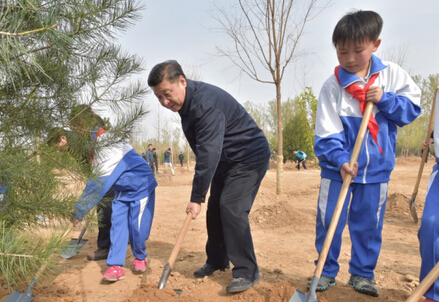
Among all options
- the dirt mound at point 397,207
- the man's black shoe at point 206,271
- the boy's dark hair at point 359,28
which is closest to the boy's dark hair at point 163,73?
the boy's dark hair at point 359,28

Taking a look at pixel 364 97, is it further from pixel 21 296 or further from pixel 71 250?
pixel 21 296

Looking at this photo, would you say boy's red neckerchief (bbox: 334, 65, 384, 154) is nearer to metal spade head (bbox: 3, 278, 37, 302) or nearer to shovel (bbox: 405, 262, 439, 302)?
shovel (bbox: 405, 262, 439, 302)

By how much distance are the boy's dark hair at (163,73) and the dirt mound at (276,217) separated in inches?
118

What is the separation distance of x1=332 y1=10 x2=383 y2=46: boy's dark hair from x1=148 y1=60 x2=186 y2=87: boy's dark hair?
102cm

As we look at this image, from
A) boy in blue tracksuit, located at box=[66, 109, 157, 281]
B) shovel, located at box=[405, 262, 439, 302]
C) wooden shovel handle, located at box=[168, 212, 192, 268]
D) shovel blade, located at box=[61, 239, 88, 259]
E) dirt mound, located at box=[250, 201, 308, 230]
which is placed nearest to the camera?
shovel, located at box=[405, 262, 439, 302]

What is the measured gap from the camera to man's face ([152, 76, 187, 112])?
2410 mm

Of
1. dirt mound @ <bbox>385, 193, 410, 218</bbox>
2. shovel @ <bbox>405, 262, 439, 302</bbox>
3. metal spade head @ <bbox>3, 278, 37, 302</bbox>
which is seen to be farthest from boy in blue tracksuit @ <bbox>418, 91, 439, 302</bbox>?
dirt mound @ <bbox>385, 193, 410, 218</bbox>

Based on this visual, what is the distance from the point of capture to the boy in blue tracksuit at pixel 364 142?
2172 mm

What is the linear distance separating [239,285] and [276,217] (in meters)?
2.68

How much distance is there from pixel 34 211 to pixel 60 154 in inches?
18.7

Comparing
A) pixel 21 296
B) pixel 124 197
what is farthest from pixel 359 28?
pixel 21 296

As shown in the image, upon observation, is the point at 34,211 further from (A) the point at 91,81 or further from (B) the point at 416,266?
(B) the point at 416,266

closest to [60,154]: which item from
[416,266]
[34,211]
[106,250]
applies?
[34,211]

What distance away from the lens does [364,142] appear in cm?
223
